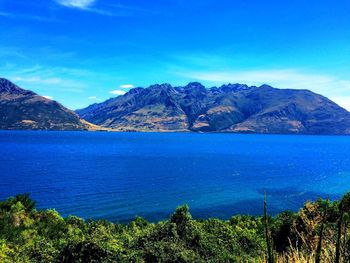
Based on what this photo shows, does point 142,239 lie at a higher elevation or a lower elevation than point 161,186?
higher

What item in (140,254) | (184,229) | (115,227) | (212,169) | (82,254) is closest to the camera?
(82,254)

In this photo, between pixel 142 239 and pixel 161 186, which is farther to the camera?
pixel 161 186

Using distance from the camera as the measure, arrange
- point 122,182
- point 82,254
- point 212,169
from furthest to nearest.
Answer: point 212,169, point 122,182, point 82,254

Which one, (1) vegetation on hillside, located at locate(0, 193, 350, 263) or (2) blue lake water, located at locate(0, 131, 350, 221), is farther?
(2) blue lake water, located at locate(0, 131, 350, 221)

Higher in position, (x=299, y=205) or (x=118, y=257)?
(x=118, y=257)

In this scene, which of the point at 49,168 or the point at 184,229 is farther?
the point at 49,168

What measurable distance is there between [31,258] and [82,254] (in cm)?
435

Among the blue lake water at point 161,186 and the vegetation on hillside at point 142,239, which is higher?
the vegetation on hillside at point 142,239

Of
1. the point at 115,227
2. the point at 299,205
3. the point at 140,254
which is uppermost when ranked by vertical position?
the point at 140,254

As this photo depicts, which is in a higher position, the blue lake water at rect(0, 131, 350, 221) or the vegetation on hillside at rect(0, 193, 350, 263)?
the vegetation on hillside at rect(0, 193, 350, 263)

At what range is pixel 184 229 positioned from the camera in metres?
33.5

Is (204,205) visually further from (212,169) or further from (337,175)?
(337,175)

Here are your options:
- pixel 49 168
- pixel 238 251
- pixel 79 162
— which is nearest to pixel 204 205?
pixel 238 251

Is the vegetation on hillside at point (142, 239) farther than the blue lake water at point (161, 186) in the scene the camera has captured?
No
